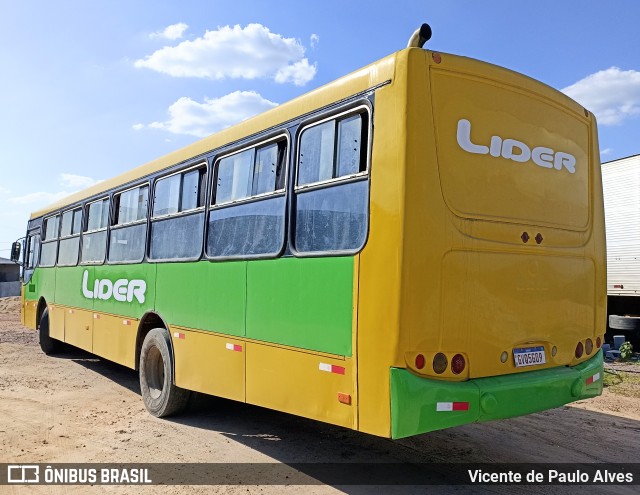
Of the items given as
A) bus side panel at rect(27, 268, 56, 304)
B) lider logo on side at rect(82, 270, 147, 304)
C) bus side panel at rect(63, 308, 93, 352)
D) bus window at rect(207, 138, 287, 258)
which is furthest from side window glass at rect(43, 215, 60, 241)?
bus window at rect(207, 138, 287, 258)

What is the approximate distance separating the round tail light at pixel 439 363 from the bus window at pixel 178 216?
3138mm

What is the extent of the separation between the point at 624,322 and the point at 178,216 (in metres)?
10.7

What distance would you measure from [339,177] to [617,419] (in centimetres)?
511

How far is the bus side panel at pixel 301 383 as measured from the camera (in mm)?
3965

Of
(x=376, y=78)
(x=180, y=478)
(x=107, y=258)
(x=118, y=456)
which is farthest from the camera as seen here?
(x=107, y=258)

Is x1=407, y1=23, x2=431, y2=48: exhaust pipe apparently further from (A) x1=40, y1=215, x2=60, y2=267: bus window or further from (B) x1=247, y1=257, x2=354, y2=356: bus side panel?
(A) x1=40, y1=215, x2=60, y2=267: bus window

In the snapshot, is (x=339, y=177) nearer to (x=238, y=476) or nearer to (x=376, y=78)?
(x=376, y=78)

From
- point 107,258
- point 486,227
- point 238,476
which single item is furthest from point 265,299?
point 107,258

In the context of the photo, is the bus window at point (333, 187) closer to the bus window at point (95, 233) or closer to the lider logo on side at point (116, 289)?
the lider logo on side at point (116, 289)

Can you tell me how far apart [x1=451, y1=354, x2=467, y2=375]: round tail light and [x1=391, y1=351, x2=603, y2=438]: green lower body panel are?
9cm

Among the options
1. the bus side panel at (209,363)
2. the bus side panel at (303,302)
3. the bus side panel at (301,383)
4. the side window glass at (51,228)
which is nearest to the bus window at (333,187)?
the bus side panel at (303,302)

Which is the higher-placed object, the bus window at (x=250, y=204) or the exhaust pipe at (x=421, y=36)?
the exhaust pipe at (x=421, y=36)

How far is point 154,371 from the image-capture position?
6.89 meters

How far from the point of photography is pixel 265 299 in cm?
484
